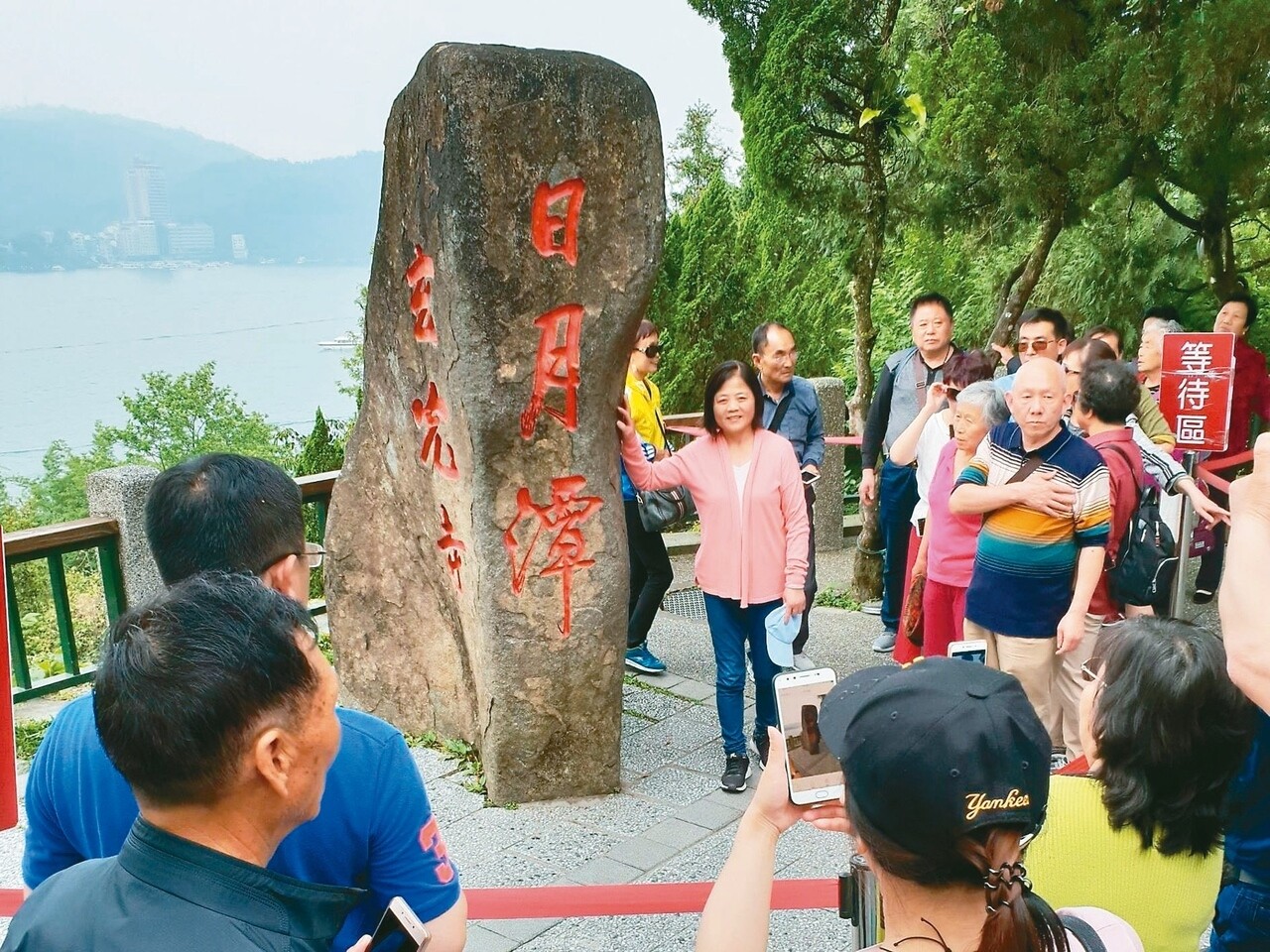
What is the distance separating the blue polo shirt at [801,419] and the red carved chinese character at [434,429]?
163 cm

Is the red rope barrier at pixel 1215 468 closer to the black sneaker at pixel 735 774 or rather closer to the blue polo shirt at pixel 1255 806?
the black sneaker at pixel 735 774

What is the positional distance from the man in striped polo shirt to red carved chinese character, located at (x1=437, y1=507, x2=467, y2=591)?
1851 mm

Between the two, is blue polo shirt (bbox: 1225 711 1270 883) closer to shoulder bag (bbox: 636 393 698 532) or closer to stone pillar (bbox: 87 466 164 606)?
shoulder bag (bbox: 636 393 698 532)

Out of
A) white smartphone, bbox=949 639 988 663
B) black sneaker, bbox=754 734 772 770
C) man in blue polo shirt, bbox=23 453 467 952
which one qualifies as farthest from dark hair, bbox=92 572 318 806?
black sneaker, bbox=754 734 772 770

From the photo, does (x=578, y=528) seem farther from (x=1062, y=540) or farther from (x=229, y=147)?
(x=229, y=147)

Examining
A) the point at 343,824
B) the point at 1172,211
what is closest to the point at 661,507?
the point at 343,824

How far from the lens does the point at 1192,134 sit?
5918 millimetres

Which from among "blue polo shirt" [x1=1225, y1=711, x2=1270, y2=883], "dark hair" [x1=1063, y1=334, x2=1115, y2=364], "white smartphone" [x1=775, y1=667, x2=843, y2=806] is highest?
"dark hair" [x1=1063, y1=334, x2=1115, y2=364]

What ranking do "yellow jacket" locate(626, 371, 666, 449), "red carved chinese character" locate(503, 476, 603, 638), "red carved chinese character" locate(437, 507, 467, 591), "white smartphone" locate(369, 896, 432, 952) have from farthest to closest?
"yellow jacket" locate(626, 371, 666, 449) < "red carved chinese character" locate(437, 507, 467, 591) < "red carved chinese character" locate(503, 476, 603, 638) < "white smartphone" locate(369, 896, 432, 952)

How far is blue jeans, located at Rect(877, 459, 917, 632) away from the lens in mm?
5387

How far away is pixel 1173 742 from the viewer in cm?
184

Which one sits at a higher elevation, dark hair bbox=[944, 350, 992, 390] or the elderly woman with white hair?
dark hair bbox=[944, 350, 992, 390]

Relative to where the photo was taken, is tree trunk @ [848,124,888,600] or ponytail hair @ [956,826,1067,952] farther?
tree trunk @ [848,124,888,600]

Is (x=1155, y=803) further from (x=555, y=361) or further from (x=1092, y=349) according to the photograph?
(x=1092, y=349)
